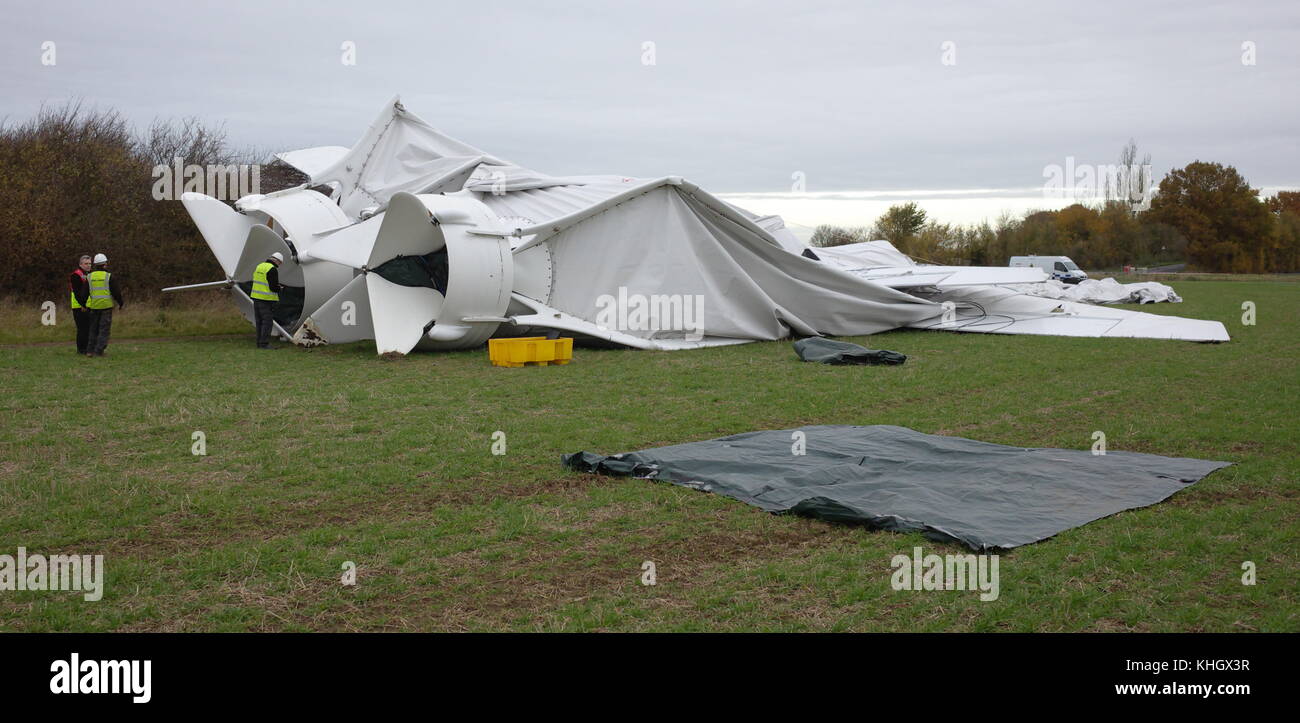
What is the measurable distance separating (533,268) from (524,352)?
265 centimetres

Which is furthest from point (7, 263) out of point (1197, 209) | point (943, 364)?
point (1197, 209)

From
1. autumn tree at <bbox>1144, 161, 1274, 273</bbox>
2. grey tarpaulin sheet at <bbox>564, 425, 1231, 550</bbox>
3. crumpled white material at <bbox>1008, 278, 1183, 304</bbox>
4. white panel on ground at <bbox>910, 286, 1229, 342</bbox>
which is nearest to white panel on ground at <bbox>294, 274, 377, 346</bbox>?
grey tarpaulin sheet at <bbox>564, 425, 1231, 550</bbox>

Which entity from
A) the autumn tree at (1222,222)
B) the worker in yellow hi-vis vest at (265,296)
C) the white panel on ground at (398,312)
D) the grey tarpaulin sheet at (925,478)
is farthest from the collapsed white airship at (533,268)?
the autumn tree at (1222,222)

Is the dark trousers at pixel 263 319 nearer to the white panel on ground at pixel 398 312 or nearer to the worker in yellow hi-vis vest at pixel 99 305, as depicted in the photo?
the white panel on ground at pixel 398 312

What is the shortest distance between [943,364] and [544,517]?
28.9ft

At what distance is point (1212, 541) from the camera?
507 centimetres

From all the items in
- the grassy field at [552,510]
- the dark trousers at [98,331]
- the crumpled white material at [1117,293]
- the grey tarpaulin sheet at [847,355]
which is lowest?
the grassy field at [552,510]

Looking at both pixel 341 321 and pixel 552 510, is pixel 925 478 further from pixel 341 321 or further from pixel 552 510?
pixel 341 321

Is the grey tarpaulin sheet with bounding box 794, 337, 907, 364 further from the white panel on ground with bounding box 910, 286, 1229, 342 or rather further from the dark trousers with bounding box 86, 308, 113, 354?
the dark trousers with bounding box 86, 308, 113, 354

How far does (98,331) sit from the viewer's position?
13844 mm

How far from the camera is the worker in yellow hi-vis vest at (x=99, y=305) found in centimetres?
1381

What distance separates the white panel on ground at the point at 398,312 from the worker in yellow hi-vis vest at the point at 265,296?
5.82ft

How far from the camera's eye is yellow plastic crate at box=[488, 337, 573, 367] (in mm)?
13109

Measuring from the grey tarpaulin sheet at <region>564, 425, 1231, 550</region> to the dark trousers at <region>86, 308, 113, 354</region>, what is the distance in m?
9.93
